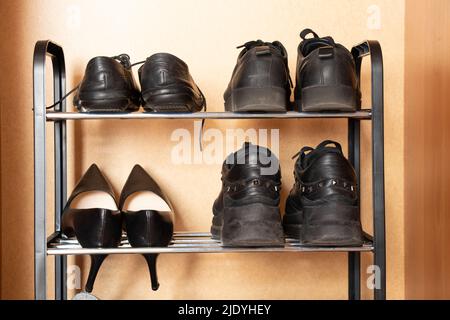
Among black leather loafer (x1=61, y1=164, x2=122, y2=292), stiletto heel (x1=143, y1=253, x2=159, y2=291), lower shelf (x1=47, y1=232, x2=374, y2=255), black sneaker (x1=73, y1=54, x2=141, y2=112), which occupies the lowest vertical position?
stiletto heel (x1=143, y1=253, x2=159, y2=291)

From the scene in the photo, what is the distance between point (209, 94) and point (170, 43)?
0.54 feet

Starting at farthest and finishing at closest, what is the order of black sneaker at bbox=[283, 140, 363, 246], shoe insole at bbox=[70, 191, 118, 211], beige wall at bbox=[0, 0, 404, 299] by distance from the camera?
beige wall at bbox=[0, 0, 404, 299] → shoe insole at bbox=[70, 191, 118, 211] → black sneaker at bbox=[283, 140, 363, 246]

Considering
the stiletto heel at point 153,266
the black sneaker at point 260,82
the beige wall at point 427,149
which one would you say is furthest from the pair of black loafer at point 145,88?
the beige wall at point 427,149

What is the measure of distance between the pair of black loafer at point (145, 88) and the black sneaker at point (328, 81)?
234 millimetres

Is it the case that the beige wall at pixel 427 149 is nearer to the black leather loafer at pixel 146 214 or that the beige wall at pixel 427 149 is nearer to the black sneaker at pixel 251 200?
the black sneaker at pixel 251 200

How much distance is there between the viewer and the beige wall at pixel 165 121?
1.53m

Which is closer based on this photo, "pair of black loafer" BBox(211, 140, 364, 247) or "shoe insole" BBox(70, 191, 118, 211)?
"pair of black loafer" BBox(211, 140, 364, 247)

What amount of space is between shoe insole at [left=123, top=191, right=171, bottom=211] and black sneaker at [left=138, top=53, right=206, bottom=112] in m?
0.20

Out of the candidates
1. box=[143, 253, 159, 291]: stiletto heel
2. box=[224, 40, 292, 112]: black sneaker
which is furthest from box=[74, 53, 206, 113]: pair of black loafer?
box=[143, 253, 159, 291]: stiletto heel

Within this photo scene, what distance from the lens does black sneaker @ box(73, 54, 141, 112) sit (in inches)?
47.5

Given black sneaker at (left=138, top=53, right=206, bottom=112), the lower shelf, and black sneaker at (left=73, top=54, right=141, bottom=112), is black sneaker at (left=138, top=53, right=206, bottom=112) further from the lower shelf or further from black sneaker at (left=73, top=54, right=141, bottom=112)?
the lower shelf

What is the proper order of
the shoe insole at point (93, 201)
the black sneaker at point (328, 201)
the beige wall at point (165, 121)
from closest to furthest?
the black sneaker at point (328, 201) → the shoe insole at point (93, 201) → the beige wall at point (165, 121)

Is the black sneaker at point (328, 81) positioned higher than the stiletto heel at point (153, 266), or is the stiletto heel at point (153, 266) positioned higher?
the black sneaker at point (328, 81)
